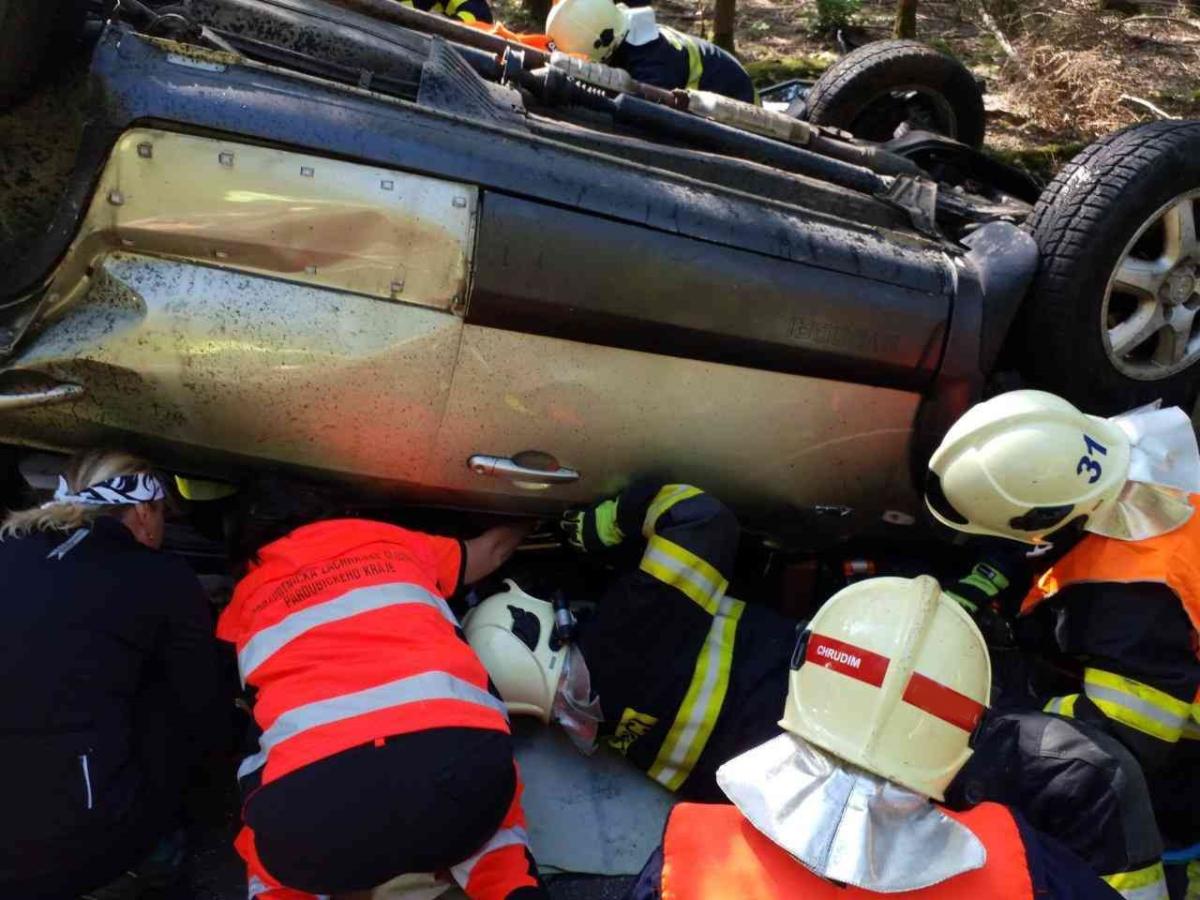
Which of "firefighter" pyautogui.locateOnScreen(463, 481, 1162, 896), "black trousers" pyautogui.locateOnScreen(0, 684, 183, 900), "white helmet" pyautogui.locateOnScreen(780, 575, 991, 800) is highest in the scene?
"white helmet" pyautogui.locateOnScreen(780, 575, 991, 800)

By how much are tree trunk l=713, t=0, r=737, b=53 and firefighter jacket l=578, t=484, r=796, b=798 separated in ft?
18.1

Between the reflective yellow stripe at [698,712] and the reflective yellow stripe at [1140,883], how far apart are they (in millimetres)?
887

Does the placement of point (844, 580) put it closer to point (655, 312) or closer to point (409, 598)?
point (655, 312)

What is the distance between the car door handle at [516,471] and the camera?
Answer: 2721 mm

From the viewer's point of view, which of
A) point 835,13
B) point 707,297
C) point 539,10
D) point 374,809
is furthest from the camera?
point 539,10

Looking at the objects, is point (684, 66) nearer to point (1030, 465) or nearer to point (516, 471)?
point (516, 471)

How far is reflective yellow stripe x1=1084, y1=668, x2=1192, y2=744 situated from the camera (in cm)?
247

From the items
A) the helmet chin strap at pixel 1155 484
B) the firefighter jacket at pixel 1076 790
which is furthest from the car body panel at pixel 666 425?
the firefighter jacket at pixel 1076 790

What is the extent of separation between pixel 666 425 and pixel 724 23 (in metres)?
5.45

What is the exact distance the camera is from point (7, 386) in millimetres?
2389

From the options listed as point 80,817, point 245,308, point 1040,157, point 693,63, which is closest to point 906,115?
point 693,63

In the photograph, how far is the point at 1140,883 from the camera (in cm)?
229

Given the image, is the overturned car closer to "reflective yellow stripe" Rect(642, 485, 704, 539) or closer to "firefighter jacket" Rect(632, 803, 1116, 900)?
"reflective yellow stripe" Rect(642, 485, 704, 539)

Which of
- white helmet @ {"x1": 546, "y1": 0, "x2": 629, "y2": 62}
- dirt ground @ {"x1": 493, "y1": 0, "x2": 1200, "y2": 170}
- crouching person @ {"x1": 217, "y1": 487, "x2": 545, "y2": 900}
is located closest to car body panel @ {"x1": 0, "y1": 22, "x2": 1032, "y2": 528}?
crouching person @ {"x1": 217, "y1": 487, "x2": 545, "y2": 900}
